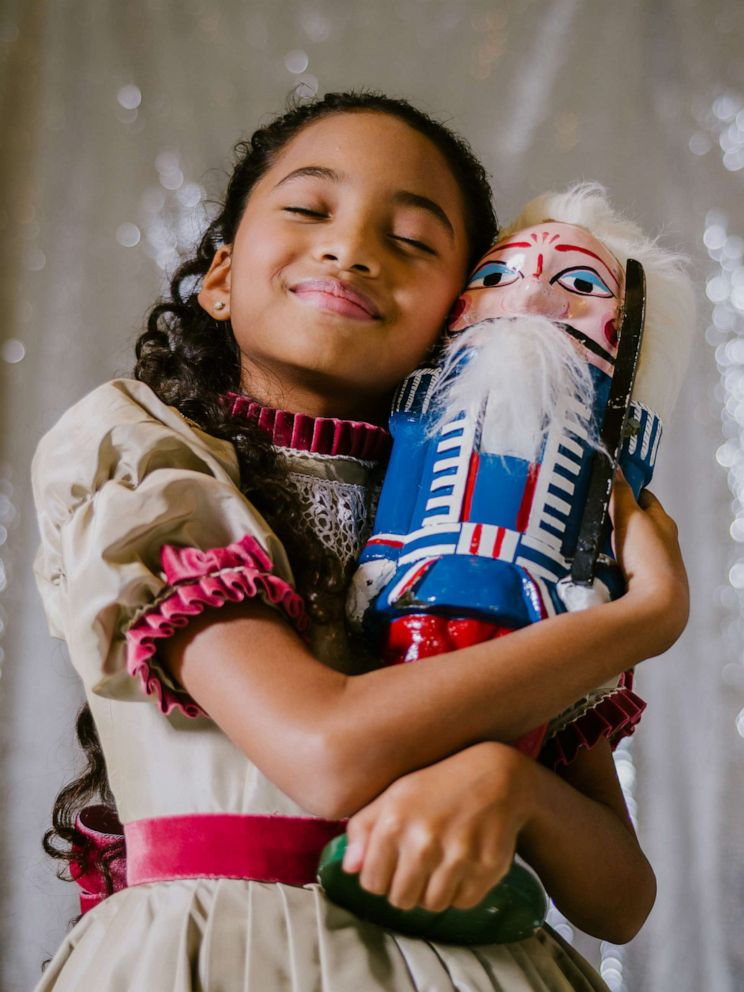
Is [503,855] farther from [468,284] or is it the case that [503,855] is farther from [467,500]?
[468,284]

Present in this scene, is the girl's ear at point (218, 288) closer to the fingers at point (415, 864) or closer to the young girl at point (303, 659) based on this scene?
the young girl at point (303, 659)

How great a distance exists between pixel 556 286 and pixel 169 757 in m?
0.42

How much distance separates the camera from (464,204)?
1.01 meters

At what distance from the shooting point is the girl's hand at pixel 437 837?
24.9 inches

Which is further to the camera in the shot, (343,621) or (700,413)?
(700,413)

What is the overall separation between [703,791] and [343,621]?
74cm

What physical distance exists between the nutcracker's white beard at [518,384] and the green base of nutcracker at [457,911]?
26 centimetres

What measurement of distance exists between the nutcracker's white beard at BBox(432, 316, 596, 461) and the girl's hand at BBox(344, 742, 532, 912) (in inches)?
8.7

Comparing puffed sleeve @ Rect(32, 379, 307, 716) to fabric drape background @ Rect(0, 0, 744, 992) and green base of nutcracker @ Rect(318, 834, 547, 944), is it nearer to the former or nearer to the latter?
green base of nutcracker @ Rect(318, 834, 547, 944)

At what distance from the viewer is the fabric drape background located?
1.36 metres

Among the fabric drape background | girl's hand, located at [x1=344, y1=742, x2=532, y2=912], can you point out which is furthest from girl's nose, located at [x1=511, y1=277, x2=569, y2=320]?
the fabric drape background

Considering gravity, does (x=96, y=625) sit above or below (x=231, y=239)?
below

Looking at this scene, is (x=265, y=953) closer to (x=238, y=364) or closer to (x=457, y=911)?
(x=457, y=911)

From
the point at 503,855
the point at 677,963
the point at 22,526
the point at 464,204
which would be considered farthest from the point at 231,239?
the point at 677,963
